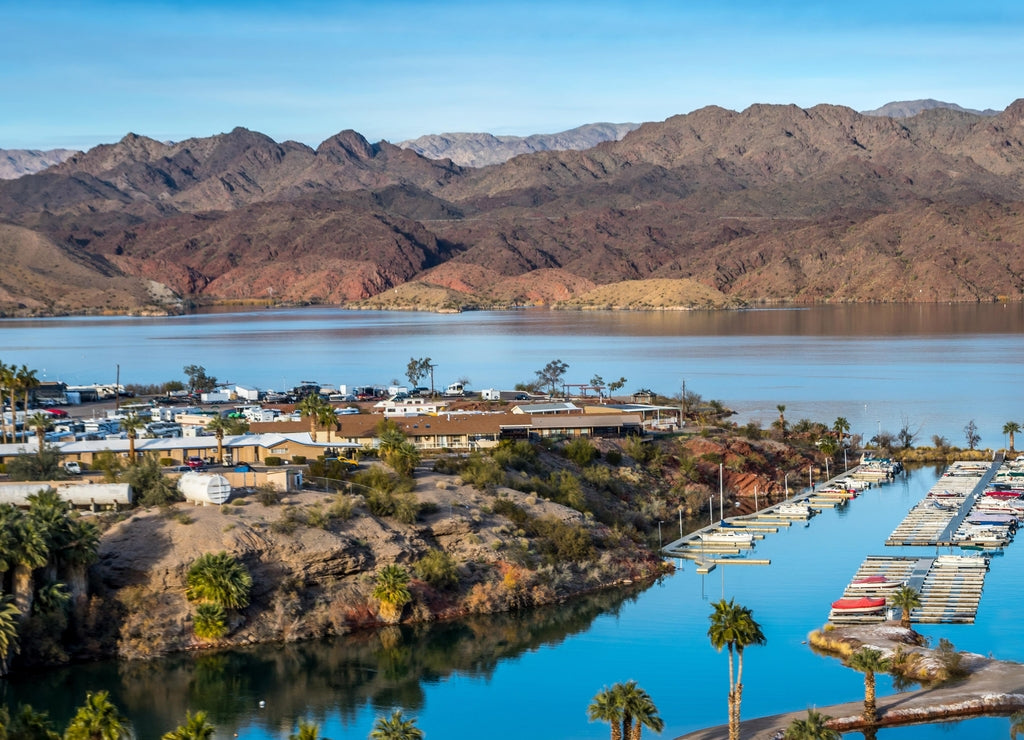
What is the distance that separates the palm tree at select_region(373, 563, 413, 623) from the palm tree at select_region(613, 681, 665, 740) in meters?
13.4

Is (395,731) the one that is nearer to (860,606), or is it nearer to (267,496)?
(267,496)

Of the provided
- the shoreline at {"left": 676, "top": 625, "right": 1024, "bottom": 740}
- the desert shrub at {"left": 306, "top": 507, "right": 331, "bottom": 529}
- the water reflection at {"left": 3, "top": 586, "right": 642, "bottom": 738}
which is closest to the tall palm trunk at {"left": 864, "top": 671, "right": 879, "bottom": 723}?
the shoreline at {"left": 676, "top": 625, "right": 1024, "bottom": 740}

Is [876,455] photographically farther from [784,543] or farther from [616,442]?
[784,543]

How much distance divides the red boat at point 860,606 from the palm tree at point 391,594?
13161 mm

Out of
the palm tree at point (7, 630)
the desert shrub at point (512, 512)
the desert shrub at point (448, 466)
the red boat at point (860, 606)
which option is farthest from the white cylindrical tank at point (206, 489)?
the red boat at point (860, 606)

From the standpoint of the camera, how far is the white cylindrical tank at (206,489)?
47031 millimetres

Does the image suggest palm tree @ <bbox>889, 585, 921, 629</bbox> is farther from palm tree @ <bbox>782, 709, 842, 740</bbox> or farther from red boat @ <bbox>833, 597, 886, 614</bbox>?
palm tree @ <bbox>782, 709, 842, 740</bbox>

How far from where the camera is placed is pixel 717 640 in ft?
107

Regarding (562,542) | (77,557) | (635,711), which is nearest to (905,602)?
(562,542)

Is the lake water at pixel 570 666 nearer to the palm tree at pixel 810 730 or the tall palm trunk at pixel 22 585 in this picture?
the tall palm trunk at pixel 22 585

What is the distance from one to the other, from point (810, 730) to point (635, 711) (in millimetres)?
3737

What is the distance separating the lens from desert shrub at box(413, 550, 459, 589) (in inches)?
1818

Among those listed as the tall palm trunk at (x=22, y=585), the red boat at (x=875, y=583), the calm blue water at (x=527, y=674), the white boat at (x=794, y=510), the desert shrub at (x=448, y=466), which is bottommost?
the calm blue water at (x=527, y=674)

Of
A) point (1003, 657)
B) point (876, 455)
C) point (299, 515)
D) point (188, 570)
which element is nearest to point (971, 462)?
point (876, 455)
